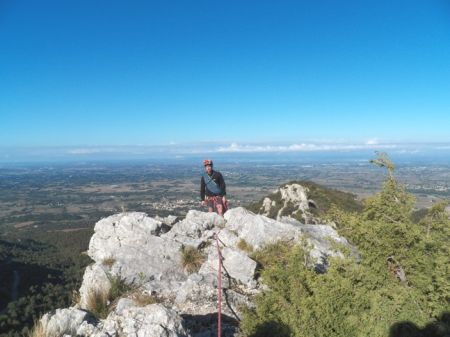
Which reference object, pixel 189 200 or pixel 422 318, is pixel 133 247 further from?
pixel 189 200

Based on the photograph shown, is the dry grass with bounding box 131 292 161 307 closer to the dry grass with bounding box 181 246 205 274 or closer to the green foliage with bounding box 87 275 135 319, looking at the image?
the green foliage with bounding box 87 275 135 319

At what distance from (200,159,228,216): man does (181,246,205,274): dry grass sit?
330 centimetres

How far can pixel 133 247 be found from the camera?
12.4m

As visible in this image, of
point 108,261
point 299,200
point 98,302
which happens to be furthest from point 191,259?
point 299,200

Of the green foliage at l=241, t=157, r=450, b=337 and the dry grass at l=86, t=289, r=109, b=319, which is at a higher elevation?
the green foliage at l=241, t=157, r=450, b=337

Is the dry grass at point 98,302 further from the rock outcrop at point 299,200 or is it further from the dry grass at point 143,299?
the rock outcrop at point 299,200

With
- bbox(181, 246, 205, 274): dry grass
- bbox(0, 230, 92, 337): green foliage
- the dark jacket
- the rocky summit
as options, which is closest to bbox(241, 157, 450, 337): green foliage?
the rocky summit

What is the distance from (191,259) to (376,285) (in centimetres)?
569

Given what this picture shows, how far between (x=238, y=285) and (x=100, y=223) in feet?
23.0

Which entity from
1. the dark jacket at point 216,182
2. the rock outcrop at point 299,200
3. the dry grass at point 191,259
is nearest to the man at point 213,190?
the dark jacket at point 216,182

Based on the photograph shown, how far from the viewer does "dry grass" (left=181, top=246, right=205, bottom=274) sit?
1160 centimetres

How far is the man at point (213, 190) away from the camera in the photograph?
15086mm

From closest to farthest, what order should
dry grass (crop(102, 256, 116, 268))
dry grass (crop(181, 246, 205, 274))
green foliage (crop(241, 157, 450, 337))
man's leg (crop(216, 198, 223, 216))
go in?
1. green foliage (crop(241, 157, 450, 337))
2. dry grass (crop(181, 246, 205, 274))
3. dry grass (crop(102, 256, 116, 268))
4. man's leg (crop(216, 198, 223, 216))

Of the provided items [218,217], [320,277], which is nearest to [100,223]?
[218,217]
